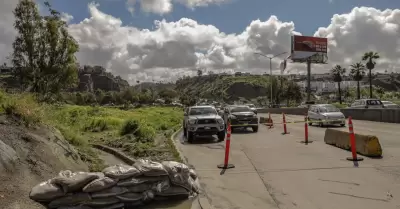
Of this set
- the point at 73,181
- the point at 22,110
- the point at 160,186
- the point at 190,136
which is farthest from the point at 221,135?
the point at 73,181

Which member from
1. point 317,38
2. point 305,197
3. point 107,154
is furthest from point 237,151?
point 317,38

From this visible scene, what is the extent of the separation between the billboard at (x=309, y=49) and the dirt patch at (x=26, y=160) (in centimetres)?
7391

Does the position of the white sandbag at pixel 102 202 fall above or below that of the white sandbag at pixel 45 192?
below

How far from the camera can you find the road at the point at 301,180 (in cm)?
736

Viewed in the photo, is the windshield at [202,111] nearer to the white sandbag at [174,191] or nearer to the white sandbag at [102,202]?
the white sandbag at [174,191]

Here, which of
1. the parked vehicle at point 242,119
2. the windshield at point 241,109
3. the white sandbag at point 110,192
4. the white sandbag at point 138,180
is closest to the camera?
the white sandbag at point 110,192

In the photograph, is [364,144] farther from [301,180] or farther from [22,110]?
[22,110]

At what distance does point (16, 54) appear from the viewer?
23188 mm

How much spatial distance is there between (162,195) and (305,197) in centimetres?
276

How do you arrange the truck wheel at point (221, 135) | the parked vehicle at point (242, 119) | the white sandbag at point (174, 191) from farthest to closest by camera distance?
the parked vehicle at point (242, 119)
the truck wheel at point (221, 135)
the white sandbag at point (174, 191)

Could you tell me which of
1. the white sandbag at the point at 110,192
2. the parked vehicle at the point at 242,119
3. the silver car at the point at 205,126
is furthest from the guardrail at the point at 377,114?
the white sandbag at the point at 110,192

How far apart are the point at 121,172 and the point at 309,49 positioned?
7875cm

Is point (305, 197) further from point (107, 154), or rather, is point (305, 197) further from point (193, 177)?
point (107, 154)

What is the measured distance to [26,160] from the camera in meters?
8.10
